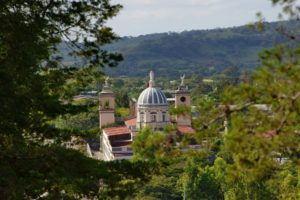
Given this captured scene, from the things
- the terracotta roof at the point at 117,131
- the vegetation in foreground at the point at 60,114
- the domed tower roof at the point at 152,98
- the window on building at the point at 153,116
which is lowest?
the terracotta roof at the point at 117,131

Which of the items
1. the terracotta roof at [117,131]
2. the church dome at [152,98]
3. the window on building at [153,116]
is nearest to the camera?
the window on building at [153,116]

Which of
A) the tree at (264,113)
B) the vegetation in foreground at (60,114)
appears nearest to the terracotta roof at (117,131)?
the vegetation in foreground at (60,114)

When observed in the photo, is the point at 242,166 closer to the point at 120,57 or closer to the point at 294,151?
the point at 294,151

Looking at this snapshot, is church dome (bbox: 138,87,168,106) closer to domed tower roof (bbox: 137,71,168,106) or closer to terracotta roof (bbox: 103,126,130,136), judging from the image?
domed tower roof (bbox: 137,71,168,106)

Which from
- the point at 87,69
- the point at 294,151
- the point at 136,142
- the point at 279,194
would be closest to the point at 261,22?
the point at 294,151

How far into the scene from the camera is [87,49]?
1448 centimetres

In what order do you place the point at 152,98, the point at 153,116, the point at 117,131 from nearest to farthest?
1. the point at 153,116
2. the point at 152,98
3. the point at 117,131

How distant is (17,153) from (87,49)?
256 centimetres

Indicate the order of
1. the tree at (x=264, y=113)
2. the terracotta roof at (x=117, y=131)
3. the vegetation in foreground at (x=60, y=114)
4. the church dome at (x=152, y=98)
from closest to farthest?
the tree at (x=264, y=113)
the vegetation in foreground at (x=60, y=114)
the church dome at (x=152, y=98)
the terracotta roof at (x=117, y=131)

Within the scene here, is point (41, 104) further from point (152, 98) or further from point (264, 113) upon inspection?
point (152, 98)

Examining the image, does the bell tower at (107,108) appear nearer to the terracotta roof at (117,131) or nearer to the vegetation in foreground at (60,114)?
the terracotta roof at (117,131)

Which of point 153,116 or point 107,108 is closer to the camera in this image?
point 153,116

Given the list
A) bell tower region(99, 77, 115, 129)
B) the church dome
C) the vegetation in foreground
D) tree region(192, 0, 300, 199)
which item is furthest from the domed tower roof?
tree region(192, 0, 300, 199)

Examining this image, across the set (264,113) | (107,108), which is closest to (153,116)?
(107,108)
